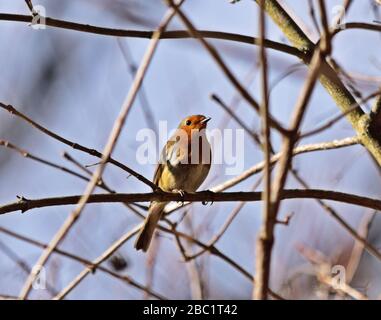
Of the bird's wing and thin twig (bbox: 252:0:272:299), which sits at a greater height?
the bird's wing

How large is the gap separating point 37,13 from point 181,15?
1.32 m

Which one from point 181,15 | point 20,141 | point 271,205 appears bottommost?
point 271,205

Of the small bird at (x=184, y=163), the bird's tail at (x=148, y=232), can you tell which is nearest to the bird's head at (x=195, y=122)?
the small bird at (x=184, y=163)

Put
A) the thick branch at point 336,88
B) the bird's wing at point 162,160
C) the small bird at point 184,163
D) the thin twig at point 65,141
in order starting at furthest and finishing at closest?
1. the bird's wing at point 162,160
2. the small bird at point 184,163
3. the thick branch at point 336,88
4. the thin twig at point 65,141

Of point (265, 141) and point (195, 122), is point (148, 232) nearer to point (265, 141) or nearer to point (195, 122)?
point (195, 122)

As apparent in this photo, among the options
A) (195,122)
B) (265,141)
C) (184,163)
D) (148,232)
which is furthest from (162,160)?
(265,141)

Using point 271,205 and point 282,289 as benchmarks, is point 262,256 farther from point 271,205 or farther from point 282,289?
point 282,289

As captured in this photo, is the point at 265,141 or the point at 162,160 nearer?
the point at 265,141

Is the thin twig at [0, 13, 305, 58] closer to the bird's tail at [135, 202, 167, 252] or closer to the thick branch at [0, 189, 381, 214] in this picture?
the thick branch at [0, 189, 381, 214]

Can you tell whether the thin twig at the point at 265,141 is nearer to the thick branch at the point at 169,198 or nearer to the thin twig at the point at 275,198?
the thin twig at the point at 275,198

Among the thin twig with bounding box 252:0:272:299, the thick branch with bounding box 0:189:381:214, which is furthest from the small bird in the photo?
the thin twig with bounding box 252:0:272:299
